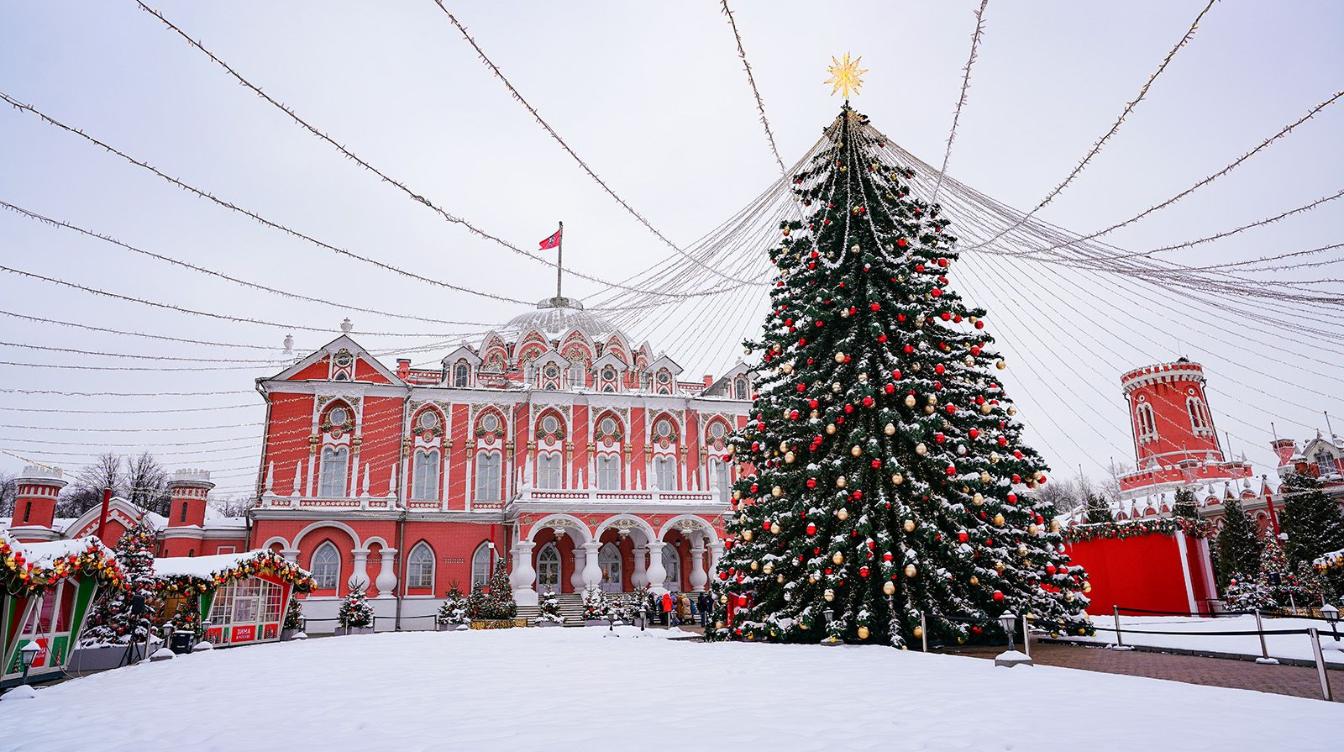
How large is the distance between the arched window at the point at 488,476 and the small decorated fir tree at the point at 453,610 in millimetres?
4841

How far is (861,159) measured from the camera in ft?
42.6

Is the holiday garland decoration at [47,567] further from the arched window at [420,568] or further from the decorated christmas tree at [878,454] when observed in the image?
the arched window at [420,568]

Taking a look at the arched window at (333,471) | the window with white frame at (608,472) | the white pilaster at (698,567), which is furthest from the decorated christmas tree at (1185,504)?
the arched window at (333,471)

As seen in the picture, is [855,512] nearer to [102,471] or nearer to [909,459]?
[909,459]

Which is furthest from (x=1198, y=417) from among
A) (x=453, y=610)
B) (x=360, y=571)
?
(x=360, y=571)

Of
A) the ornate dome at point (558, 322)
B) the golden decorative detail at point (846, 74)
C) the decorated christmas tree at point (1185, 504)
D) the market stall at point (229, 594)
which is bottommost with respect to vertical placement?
the market stall at point (229, 594)

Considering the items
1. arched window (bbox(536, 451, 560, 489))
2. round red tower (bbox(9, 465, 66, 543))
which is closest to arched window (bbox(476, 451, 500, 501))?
arched window (bbox(536, 451, 560, 489))

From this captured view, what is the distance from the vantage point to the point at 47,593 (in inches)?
550

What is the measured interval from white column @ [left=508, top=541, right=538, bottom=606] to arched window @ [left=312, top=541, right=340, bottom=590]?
7.10 meters

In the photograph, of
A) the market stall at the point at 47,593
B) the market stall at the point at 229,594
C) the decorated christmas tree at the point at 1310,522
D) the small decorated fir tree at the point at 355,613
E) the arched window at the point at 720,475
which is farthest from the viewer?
the arched window at the point at 720,475

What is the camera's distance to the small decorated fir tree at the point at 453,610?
1136 inches

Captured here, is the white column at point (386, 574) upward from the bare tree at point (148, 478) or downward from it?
downward

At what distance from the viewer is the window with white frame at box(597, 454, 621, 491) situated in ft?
119

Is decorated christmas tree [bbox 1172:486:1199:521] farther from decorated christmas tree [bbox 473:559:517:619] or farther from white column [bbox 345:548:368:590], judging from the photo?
white column [bbox 345:548:368:590]
